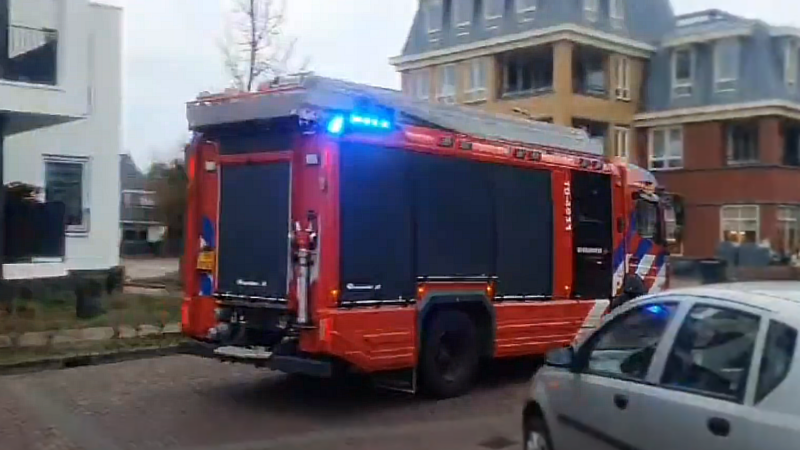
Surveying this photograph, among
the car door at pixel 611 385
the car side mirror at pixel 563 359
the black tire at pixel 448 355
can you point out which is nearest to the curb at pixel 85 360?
the black tire at pixel 448 355

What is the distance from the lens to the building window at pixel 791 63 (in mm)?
40406

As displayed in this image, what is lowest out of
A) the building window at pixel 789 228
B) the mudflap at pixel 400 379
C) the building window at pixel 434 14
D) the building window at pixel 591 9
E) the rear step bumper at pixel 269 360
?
the mudflap at pixel 400 379

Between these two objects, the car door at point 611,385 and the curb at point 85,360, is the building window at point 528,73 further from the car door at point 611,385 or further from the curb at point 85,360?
the car door at point 611,385

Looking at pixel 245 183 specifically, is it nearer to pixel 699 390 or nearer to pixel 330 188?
pixel 330 188

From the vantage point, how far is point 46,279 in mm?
20266

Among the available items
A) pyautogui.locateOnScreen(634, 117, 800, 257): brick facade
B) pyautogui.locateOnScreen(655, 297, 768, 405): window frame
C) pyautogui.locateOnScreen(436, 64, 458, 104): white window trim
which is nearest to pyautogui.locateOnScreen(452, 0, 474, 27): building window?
pyautogui.locateOnScreen(436, 64, 458, 104): white window trim

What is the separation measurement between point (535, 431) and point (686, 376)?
6.55 feet

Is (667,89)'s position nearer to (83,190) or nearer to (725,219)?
(725,219)

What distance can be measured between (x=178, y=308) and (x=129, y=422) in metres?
8.78

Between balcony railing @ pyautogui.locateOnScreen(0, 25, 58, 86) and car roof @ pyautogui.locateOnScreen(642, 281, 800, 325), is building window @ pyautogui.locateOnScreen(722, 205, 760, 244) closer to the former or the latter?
balcony railing @ pyautogui.locateOnScreen(0, 25, 58, 86)

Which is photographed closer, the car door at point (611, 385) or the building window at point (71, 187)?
the car door at point (611, 385)

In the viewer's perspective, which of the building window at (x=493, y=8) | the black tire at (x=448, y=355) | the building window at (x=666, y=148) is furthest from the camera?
the building window at (x=493, y=8)

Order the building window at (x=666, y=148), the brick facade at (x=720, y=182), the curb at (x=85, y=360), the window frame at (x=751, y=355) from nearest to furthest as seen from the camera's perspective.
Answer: the window frame at (x=751, y=355)
the curb at (x=85, y=360)
the brick facade at (x=720, y=182)
the building window at (x=666, y=148)

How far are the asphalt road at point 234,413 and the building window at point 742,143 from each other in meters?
29.5
